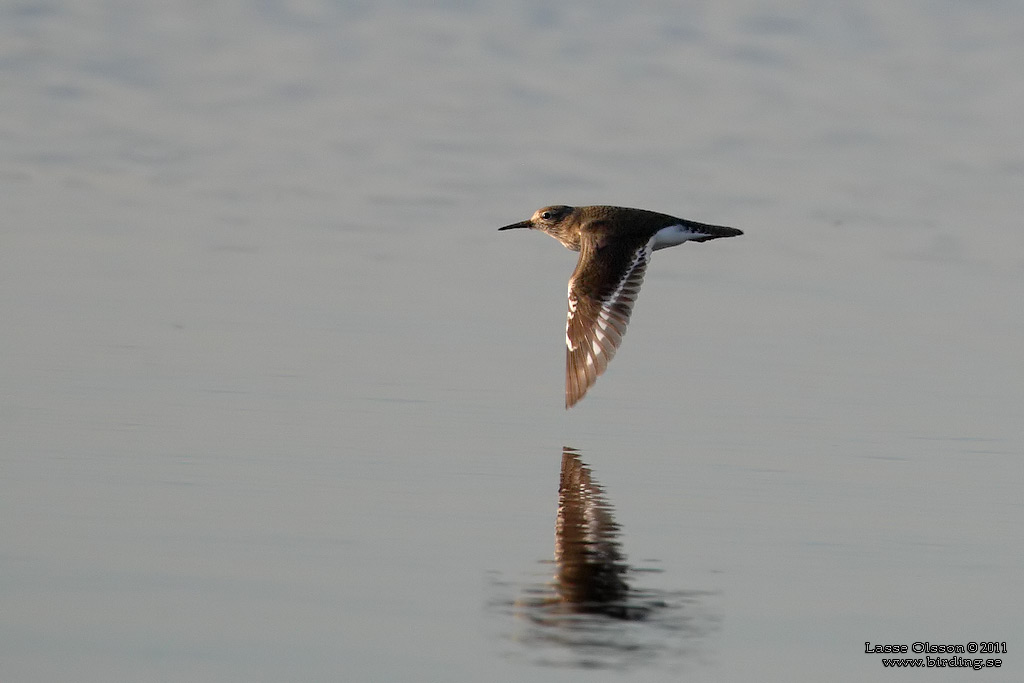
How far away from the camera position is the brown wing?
12516 millimetres

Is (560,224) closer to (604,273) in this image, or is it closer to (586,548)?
(604,273)

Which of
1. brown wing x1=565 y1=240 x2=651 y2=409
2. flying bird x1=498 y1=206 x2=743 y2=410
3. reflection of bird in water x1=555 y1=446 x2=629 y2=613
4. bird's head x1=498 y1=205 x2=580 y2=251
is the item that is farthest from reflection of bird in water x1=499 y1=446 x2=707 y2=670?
bird's head x1=498 y1=205 x2=580 y2=251

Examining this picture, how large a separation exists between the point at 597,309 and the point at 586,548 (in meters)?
3.87

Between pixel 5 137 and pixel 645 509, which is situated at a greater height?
pixel 5 137

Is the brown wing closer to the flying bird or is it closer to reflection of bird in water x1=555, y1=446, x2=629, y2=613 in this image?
the flying bird

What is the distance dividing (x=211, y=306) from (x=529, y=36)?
16.1 meters

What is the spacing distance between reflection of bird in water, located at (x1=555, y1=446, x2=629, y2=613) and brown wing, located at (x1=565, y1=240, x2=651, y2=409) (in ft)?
4.53

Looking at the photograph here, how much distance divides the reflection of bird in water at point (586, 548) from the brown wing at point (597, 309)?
1.38 metres

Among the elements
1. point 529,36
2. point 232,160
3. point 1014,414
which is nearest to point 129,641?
point 1014,414

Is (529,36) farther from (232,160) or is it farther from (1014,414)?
(1014,414)

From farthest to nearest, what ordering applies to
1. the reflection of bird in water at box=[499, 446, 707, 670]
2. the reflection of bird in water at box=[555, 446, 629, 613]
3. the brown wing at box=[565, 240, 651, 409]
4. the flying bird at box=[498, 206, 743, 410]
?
the flying bird at box=[498, 206, 743, 410], the brown wing at box=[565, 240, 651, 409], the reflection of bird in water at box=[555, 446, 629, 613], the reflection of bird in water at box=[499, 446, 707, 670]

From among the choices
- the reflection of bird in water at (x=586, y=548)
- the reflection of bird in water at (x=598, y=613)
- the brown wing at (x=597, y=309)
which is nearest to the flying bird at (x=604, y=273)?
the brown wing at (x=597, y=309)

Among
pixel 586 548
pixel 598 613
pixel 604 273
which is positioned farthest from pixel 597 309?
pixel 598 613

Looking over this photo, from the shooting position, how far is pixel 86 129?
22359 mm
